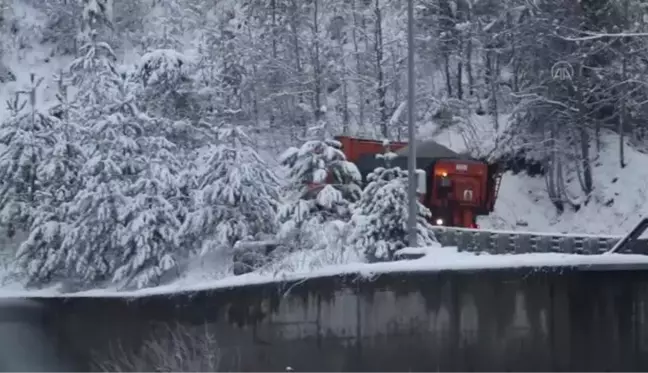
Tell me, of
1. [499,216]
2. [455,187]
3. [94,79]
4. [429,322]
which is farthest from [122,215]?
[499,216]

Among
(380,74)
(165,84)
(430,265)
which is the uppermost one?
(380,74)

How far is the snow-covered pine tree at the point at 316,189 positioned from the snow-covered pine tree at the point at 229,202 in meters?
0.73

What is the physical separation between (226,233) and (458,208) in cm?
897

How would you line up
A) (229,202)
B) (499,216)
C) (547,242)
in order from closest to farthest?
(547,242) → (229,202) → (499,216)

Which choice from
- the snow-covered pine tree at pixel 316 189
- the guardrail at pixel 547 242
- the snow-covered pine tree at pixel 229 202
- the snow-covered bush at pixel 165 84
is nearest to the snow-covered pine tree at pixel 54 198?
the snow-covered bush at pixel 165 84

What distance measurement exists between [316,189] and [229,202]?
7.88ft

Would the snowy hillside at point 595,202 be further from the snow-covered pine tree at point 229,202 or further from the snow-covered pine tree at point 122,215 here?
the snow-covered pine tree at point 122,215

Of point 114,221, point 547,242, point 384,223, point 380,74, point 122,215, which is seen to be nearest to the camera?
point 547,242

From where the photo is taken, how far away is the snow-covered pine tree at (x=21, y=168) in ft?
96.7

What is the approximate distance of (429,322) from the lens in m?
20.1

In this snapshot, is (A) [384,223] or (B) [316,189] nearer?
(A) [384,223]

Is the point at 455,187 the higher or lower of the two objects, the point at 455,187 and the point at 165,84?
the lower

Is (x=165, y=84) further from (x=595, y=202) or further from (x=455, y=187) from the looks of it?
(x=595, y=202)

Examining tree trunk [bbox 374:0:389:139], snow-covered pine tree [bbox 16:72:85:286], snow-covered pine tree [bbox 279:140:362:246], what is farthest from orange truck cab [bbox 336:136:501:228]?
tree trunk [bbox 374:0:389:139]
